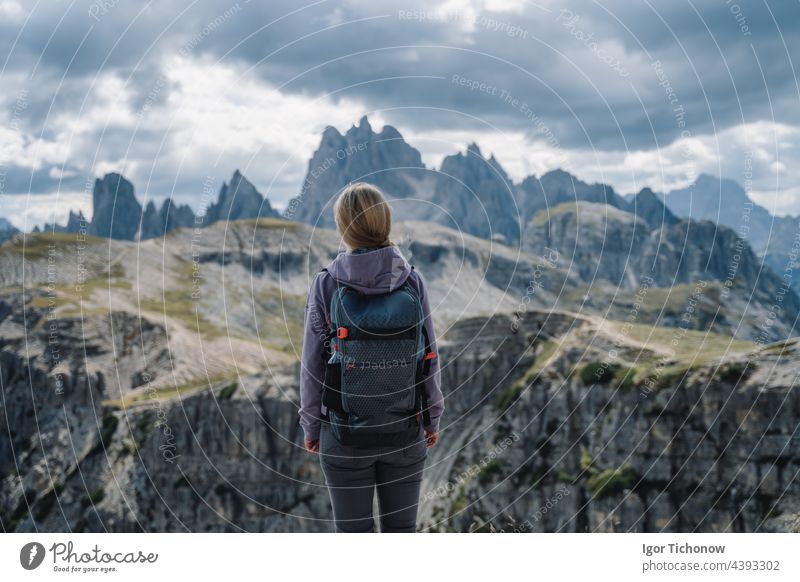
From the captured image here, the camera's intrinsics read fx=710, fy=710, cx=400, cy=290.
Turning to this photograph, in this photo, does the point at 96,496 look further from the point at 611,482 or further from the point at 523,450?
the point at 611,482

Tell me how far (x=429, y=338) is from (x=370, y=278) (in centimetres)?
116

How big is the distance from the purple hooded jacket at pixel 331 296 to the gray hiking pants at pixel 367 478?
12.1 inches

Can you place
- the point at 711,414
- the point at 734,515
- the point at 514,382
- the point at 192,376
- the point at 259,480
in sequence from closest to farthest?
1. the point at 734,515
2. the point at 711,414
3. the point at 514,382
4. the point at 259,480
5. the point at 192,376

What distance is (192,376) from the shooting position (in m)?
156

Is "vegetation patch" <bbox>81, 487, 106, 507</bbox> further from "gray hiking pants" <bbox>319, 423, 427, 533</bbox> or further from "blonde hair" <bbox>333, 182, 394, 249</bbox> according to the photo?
"blonde hair" <bbox>333, 182, 394, 249</bbox>

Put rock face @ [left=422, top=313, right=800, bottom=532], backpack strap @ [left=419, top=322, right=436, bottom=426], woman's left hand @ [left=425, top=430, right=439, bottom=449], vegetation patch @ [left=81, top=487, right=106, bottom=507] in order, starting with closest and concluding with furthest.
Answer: backpack strap @ [left=419, top=322, right=436, bottom=426] < woman's left hand @ [left=425, top=430, right=439, bottom=449] < rock face @ [left=422, top=313, right=800, bottom=532] < vegetation patch @ [left=81, top=487, right=106, bottom=507]

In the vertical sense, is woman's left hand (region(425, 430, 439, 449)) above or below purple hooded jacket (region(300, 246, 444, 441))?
below

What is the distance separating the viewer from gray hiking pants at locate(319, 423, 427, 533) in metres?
8.76

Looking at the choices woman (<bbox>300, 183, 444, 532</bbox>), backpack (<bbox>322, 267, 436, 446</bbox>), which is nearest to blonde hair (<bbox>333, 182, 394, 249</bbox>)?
woman (<bbox>300, 183, 444, 532</bbox>)

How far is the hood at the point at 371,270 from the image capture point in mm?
8570

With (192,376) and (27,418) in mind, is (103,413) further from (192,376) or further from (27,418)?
(27,418)

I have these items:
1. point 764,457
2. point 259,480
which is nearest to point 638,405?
point 764,457

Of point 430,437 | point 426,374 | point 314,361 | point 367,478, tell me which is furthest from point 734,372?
point 314,361

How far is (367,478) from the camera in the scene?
8.91 m
